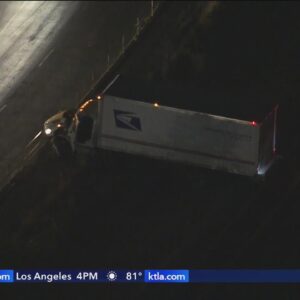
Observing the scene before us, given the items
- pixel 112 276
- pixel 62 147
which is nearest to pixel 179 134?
pixel 62 147

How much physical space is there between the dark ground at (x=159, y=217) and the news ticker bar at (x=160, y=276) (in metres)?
0.30

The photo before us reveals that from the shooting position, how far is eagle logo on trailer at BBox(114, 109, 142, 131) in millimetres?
33844

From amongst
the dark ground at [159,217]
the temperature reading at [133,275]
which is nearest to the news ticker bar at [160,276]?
the temperature reading at [133,275]

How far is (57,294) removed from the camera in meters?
31.1

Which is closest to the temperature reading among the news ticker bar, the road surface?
the news ticker bar

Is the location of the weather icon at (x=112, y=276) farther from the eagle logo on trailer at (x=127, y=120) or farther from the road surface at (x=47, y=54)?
the road surface at (x=47, y=54)

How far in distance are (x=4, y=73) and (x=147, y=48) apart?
711 cm

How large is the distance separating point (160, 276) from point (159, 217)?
2916 mm

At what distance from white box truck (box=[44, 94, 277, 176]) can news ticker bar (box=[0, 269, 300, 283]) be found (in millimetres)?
4427

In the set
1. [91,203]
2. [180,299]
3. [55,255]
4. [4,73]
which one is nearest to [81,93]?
[4,73]

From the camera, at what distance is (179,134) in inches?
1325

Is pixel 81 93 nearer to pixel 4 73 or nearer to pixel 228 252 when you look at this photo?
pixel 4 73

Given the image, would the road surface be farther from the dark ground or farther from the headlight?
the dark ground

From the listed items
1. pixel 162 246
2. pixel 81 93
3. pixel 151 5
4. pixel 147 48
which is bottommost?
pixel 162 246
